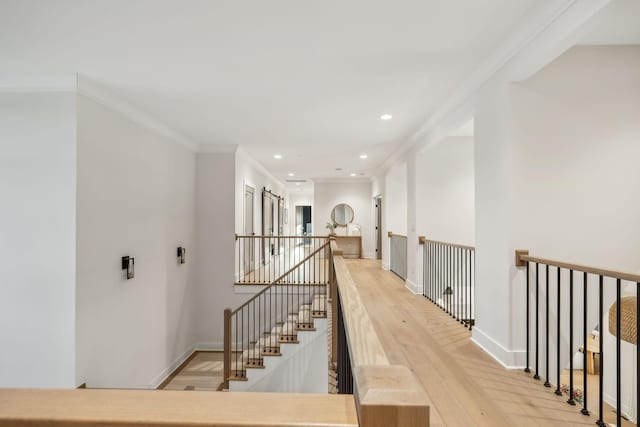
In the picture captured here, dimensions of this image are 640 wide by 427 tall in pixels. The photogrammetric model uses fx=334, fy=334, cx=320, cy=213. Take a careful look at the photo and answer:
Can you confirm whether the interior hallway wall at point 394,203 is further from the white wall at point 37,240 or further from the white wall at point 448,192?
the white wall at point 37,240

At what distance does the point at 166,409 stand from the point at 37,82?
13.0 ft

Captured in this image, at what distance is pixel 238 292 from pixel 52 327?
128 inches

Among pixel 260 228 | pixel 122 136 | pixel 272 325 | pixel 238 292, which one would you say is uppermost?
pixel 122 136

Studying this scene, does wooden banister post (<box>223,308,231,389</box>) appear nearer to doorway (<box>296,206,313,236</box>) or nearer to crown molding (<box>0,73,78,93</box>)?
crown molding (<box>0,73,78,93</box>)

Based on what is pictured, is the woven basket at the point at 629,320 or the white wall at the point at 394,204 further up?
the white wall at the point at 394,204

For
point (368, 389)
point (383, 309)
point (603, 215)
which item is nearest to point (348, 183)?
point (383, 309)

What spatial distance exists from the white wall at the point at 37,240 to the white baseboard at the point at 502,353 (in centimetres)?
396

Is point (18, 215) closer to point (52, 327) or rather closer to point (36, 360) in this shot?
point (52, 327)

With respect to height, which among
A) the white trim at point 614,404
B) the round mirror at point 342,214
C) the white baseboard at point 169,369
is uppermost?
the round mirror at point 342,214

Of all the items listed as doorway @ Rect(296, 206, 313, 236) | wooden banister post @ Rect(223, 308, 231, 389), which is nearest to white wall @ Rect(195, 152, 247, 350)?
wooden banister post @ Rect(223, 308, 231, 389)

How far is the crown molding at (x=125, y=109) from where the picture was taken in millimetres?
3348

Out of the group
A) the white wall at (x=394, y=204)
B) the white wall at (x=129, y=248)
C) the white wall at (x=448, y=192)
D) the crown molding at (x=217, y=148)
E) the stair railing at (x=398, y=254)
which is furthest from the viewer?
the white wall at (x=394, y=204)

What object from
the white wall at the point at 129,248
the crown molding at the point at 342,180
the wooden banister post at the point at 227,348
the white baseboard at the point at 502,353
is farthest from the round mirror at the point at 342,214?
the white baseboard at the point at 502,353

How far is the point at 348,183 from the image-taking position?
36.1 feet
